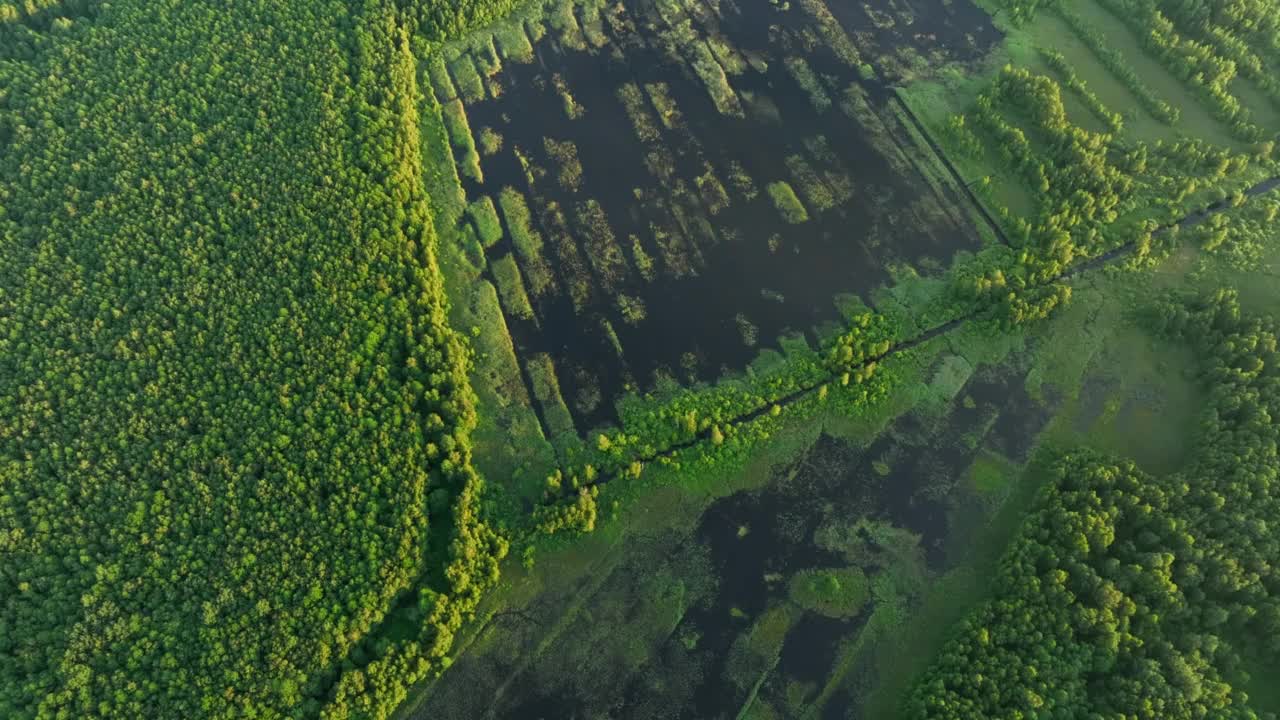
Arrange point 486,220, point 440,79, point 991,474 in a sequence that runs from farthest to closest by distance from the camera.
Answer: point 440,79 → point 486,220 → point 991,474

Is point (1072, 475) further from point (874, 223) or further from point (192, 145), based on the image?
point (192, 145)

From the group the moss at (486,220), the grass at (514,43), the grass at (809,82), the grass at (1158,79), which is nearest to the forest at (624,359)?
the grass at (809,82)

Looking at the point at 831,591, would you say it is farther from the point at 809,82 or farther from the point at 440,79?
the point at 440,79

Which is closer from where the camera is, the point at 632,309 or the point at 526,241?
the point at 632,309

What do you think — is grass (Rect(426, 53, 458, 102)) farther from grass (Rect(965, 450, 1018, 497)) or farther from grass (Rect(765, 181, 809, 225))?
grass (Rect(965, 450, 1018, 497))

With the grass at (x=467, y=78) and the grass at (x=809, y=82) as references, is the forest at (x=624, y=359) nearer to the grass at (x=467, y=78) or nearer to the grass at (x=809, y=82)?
the grass at (x=809, y=82)

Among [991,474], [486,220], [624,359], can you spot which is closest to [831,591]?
[991,474]
